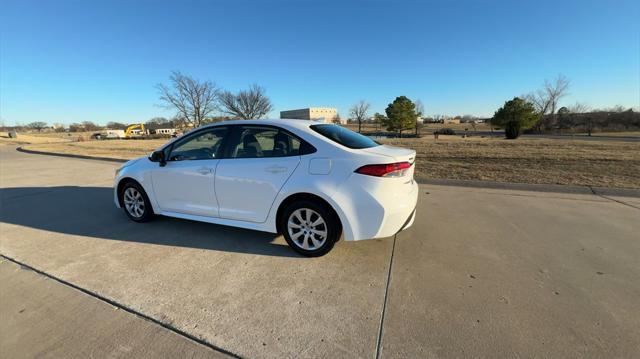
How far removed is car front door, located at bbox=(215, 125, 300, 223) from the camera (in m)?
3.38

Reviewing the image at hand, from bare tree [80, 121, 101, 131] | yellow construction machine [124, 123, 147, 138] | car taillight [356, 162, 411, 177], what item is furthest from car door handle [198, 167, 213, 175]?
bare tree [80, 121, 101, 131]

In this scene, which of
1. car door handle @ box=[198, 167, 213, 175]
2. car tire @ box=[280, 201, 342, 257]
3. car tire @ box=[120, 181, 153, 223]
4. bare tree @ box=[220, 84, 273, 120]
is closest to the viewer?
car tire @ box=[280, 201, 342, 257]

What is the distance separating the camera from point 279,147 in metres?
3.48

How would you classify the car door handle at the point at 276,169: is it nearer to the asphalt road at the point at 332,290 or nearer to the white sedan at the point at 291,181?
the white sedan at the point at 291,181

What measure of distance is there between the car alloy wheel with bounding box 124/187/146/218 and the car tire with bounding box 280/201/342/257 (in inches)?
98.2

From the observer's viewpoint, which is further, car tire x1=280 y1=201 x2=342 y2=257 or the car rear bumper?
car tire x1=280 y1=201 x2=342 y2=257

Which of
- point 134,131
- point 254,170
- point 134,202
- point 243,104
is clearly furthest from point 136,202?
point 134,131

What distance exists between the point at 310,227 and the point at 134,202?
9.85ft

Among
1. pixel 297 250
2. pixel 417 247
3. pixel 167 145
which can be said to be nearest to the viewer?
pixel 297 250

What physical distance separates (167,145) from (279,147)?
1909 mm

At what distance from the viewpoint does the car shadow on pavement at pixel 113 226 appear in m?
3.79

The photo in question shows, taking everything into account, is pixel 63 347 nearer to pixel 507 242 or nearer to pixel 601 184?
pixel 507 242

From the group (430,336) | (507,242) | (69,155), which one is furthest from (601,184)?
(69,155)

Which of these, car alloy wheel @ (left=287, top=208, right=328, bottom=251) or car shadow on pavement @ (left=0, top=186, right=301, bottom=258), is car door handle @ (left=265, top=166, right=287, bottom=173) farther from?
car shadow on pavement @ (left=0, top=186, right=301, bottom=258)
